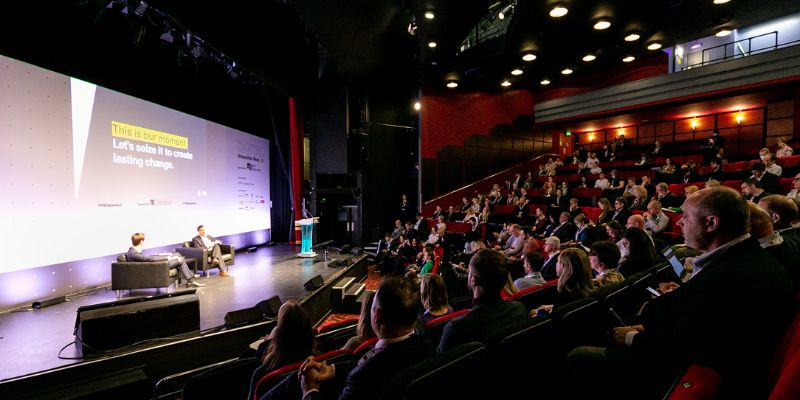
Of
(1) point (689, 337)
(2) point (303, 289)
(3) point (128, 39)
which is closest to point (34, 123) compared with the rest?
(3) point (128, 39)

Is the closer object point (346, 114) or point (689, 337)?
point (689, 337)

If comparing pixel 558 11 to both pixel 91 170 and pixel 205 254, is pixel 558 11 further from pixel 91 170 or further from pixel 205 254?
pixel 91 170

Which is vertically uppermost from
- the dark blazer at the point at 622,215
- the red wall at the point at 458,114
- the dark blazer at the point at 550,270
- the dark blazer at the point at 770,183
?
the red wall at the point at 458,114

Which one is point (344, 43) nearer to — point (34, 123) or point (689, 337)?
point (34, 123)

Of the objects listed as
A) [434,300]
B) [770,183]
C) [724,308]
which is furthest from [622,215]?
[724,308]

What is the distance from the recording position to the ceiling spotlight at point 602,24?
6145 mm

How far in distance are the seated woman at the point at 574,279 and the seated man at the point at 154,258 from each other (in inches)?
197

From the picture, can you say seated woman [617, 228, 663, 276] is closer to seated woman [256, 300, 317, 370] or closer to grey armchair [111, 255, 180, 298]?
seated woman [256, 300, 317, 370]

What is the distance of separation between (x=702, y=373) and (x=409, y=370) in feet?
2.95

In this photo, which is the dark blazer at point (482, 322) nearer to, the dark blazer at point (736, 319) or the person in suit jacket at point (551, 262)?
the dark blazer at point (736, 319)

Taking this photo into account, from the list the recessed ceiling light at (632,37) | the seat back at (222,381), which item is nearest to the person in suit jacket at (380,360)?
the seat back at (222,381)

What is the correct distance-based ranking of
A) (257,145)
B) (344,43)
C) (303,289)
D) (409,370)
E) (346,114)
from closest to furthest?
1. (409,370)
2. (303,289)
3. (344,43)
4. (346,114)
5. (257,145)

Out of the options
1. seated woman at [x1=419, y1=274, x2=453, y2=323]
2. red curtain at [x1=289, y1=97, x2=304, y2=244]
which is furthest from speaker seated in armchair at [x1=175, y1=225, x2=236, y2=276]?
seated woman at [x1=419, y1=274, x2=453, y2=323]

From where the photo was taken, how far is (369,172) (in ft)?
33.7
